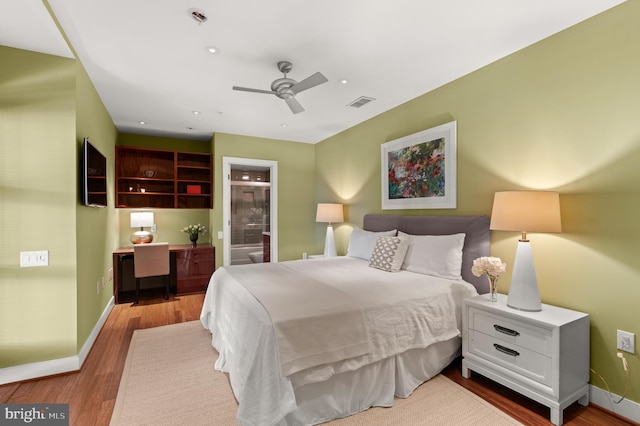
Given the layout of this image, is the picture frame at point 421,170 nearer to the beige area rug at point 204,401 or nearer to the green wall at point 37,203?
the beige area rug at point 204,401

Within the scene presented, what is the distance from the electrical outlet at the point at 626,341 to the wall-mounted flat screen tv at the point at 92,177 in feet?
13.7

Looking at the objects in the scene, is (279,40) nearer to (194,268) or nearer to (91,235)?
(91,235)

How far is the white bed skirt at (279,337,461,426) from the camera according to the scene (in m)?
1.81

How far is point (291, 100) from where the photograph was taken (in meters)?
2.81

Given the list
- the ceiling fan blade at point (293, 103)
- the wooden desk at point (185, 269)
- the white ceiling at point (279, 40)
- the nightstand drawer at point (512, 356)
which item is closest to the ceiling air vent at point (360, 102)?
the white ceiling at point (279, 40)

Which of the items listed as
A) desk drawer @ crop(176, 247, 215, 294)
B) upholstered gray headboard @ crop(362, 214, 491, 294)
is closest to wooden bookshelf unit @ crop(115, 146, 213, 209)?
desk drawer @ crop(176, 247, 215, 294)

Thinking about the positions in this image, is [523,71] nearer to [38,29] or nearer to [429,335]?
[429,335]

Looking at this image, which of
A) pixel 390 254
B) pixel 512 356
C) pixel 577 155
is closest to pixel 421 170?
pixel 390 254

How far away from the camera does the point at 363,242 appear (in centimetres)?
378

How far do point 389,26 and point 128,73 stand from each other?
2.50 metres

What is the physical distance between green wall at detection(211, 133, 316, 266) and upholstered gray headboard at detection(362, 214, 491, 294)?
Answer: 2.60 metres

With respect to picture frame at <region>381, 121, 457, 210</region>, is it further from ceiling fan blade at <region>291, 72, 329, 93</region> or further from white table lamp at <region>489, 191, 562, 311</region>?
ceiling fan blade at <region>291, 72, 329, 93</region>

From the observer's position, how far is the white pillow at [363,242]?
3.61m

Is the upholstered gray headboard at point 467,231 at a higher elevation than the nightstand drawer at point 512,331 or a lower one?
higher
